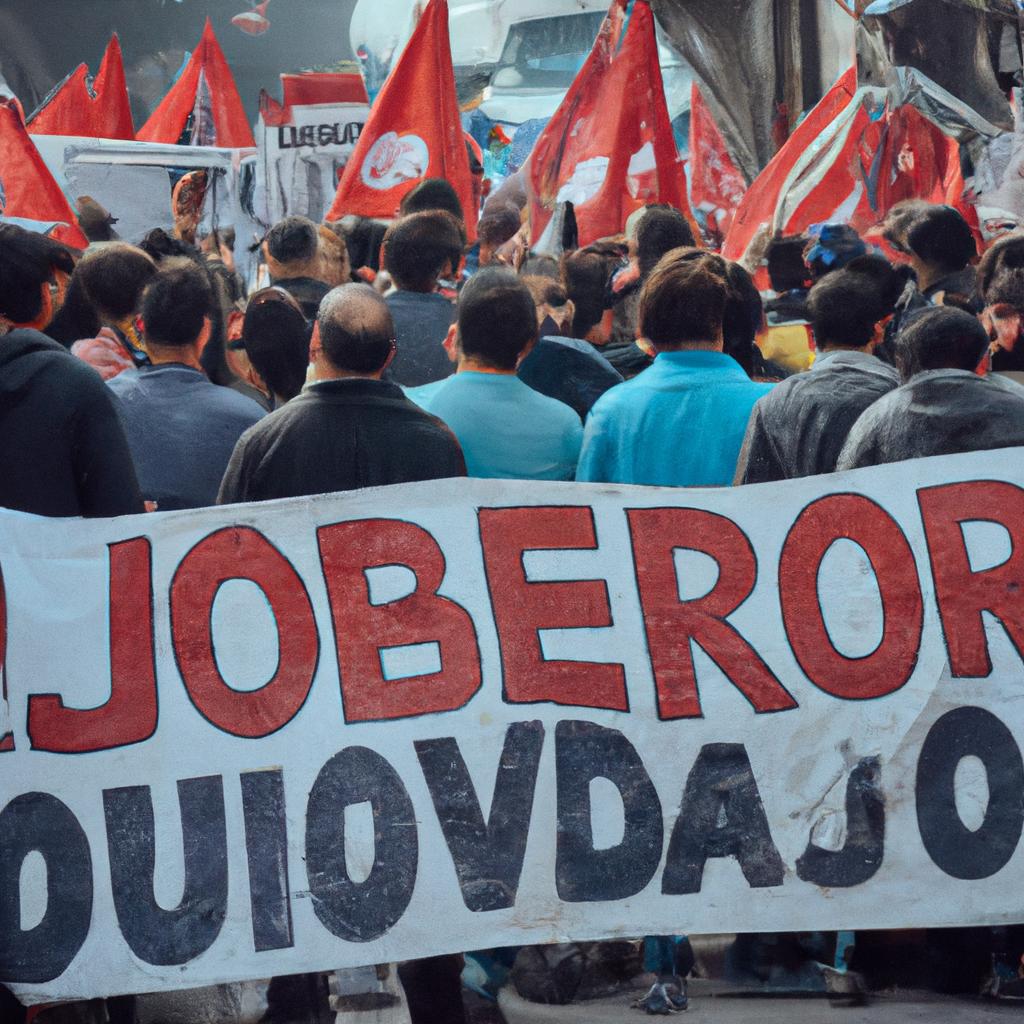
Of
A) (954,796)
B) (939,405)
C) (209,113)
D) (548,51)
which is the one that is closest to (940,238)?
(939,405)

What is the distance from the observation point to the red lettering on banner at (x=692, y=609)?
376 cm

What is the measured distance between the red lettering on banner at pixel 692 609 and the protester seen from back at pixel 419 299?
78.6 inches

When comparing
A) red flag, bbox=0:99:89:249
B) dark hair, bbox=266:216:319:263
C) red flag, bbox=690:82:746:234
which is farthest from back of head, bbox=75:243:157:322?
red flag, bbox=690:82:746:234

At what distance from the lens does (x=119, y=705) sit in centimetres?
370

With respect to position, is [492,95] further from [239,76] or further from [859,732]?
[859,732]

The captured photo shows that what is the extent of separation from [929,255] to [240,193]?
14.5ft

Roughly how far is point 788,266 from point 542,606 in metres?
3.35

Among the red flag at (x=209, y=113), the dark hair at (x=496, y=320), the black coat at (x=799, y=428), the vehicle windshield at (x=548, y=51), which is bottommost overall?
the black coat at (x=799, y=428)

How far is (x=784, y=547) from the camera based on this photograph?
3822mm

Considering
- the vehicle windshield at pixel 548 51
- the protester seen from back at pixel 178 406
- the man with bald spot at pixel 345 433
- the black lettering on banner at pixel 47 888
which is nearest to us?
the black lettering on banner at pixel 47 888

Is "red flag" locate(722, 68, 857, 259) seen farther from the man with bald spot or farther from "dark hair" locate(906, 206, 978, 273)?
the man with bald spot

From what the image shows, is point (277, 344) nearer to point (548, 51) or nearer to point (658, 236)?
point (658, 236)

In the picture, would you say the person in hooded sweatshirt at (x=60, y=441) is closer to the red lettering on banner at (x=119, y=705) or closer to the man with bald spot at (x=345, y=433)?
the man with bald spot at (x=345, y=433)

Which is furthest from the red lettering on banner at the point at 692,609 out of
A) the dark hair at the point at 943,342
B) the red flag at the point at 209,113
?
the red flag at the point at 209,113
